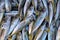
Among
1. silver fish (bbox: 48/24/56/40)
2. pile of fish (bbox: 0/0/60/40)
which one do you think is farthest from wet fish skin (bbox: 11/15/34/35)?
silver fish (bbox: 48/24/56/40)

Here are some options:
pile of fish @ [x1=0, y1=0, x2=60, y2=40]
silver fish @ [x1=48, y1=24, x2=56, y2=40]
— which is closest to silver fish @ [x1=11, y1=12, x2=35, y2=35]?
pile of fish @ [x1=0, y1=0, x2=60, y2=40]

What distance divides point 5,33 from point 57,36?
26 centimetres

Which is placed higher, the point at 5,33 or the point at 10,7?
the point at 10,7

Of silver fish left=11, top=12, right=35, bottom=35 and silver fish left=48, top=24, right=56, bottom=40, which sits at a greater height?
silver fish left=11, top=12, right=35, bottom=35

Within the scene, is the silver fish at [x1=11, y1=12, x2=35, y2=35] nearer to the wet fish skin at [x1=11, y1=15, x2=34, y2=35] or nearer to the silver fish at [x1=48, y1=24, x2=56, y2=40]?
the wet fish skin at [x1=11, y1=15, x2=34, y2=35]

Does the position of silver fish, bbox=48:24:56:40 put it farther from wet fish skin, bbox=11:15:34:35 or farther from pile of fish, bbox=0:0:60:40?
wet fish skin, bbox=11:15:34:35

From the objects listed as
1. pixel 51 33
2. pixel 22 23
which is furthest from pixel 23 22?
pixel 51 33

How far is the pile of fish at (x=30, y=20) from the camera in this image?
1266mm

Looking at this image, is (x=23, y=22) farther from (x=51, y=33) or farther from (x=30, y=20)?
(x=51, y=33)

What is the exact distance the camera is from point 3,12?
50.9 inches

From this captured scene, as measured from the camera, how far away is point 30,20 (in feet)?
4.16

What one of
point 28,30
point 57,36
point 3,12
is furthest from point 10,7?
point 57,36

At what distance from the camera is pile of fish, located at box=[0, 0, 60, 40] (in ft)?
4.15

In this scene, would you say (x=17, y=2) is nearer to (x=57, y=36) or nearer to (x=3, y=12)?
(x=3, y=12)
